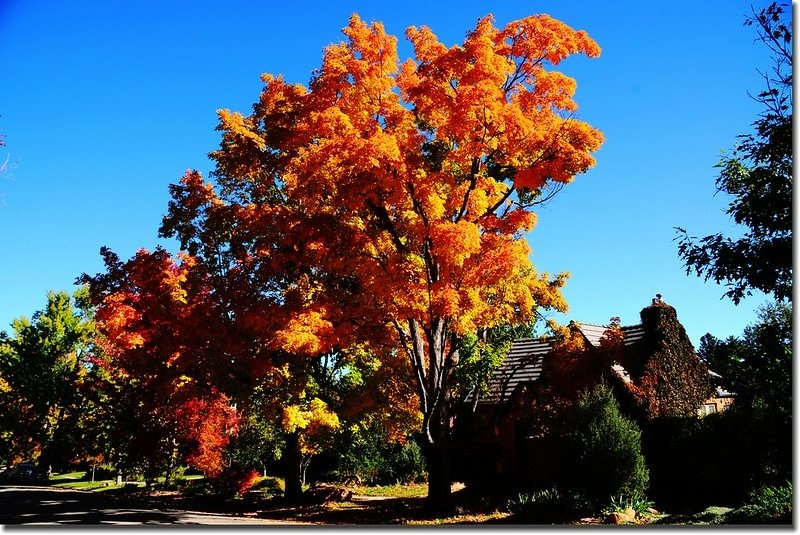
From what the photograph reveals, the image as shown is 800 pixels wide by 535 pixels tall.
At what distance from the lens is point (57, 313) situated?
30.3 m

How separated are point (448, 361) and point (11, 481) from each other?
30812mm

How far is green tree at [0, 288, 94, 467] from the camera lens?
27.8 meters

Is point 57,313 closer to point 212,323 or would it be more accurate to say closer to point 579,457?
point 212,323

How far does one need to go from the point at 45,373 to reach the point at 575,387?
27.5m

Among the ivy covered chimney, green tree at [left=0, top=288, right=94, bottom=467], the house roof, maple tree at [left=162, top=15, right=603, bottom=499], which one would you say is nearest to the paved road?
maple tree at [left=162, top=15, right=603, bottom=499]

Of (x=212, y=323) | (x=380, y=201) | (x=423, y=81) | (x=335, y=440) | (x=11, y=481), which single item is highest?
(x=423, y=81)

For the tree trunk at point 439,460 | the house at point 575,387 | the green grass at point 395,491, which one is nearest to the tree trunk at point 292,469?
the green grass at point 395,491

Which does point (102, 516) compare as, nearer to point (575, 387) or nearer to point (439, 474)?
point (439, 474)

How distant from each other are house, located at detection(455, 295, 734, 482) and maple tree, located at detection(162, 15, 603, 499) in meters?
1.32

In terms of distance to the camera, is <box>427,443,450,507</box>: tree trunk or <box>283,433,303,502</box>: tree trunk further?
<box>283,433,303,502</box>: tree trunk

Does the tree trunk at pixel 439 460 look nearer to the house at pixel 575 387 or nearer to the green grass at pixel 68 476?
the house at pixel 575 387

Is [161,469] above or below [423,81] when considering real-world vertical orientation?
below

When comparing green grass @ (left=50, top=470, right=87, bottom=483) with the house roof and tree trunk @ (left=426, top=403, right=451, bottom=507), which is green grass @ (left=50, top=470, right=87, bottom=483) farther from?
tree trunk @ (left=426, top=403, right=451, bottom=507)

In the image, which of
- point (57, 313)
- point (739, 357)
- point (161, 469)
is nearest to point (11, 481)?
point (57, 313)
